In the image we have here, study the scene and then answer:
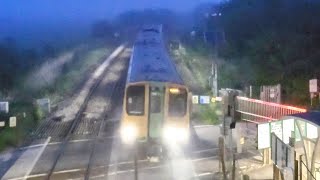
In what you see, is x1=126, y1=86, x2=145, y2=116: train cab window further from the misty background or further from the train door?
the misty background

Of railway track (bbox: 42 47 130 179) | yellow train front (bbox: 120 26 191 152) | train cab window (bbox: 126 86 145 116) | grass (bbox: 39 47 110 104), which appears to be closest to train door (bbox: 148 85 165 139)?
yellow train front (bbox: 120 26 191 152)

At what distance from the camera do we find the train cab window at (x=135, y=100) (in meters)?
16.4

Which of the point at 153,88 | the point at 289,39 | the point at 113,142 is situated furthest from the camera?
the point at 289,39

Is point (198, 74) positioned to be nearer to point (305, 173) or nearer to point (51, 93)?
point (51, 93)

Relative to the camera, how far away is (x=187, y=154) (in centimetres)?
1758

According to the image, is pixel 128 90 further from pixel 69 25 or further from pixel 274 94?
pixel 69 25

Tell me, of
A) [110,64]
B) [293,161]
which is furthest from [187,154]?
[110,64]

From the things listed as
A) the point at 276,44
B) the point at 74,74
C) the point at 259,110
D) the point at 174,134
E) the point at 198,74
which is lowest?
the point at 174,134

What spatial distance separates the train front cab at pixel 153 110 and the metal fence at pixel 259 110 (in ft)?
7.30

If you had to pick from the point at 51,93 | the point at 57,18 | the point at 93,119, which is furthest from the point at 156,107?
the point at 57,18

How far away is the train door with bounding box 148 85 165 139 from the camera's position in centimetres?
1642

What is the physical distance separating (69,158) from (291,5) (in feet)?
80.0

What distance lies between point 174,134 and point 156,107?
1.11 m

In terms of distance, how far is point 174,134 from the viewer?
55.6 ft
